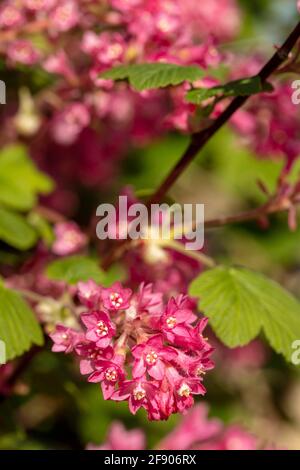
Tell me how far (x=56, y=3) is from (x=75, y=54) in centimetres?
65

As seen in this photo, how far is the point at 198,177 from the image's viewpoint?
13.4 feet

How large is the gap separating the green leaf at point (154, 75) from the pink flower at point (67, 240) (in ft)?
1.76

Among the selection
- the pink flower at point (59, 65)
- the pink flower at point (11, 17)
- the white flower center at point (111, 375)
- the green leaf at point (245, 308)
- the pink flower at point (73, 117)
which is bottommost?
the white flower center at point (111, 375)

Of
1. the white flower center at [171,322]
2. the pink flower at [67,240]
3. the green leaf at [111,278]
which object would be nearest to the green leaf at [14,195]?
the pink flower at [67,240]

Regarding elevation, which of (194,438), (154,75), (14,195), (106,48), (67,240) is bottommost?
(194,438)

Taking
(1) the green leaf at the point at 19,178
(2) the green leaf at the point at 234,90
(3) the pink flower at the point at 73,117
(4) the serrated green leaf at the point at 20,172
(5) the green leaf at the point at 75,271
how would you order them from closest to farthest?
(2) the green leaf at the point at 234,90 < (5) the green leaf at the point at 75,271 < (3) the pink flower at the point at 73,117 < (1) the green leaf at the point at 19,178 < (4) the serrated green leaf at the point at 20,172

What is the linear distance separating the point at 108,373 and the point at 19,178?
3.79ft

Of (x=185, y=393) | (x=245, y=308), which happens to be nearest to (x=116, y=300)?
(x=185, y=393)

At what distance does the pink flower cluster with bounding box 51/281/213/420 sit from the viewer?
1.50m

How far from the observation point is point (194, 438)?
2.29m

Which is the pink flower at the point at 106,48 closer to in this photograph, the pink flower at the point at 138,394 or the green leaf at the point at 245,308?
the green leaf at the point at 245,308

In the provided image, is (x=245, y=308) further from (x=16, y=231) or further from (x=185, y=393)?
(x=16, y=231)

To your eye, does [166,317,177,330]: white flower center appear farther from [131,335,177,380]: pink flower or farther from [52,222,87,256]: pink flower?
[52,222,87,256]: pink flower

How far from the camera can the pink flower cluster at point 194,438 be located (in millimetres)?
2197
